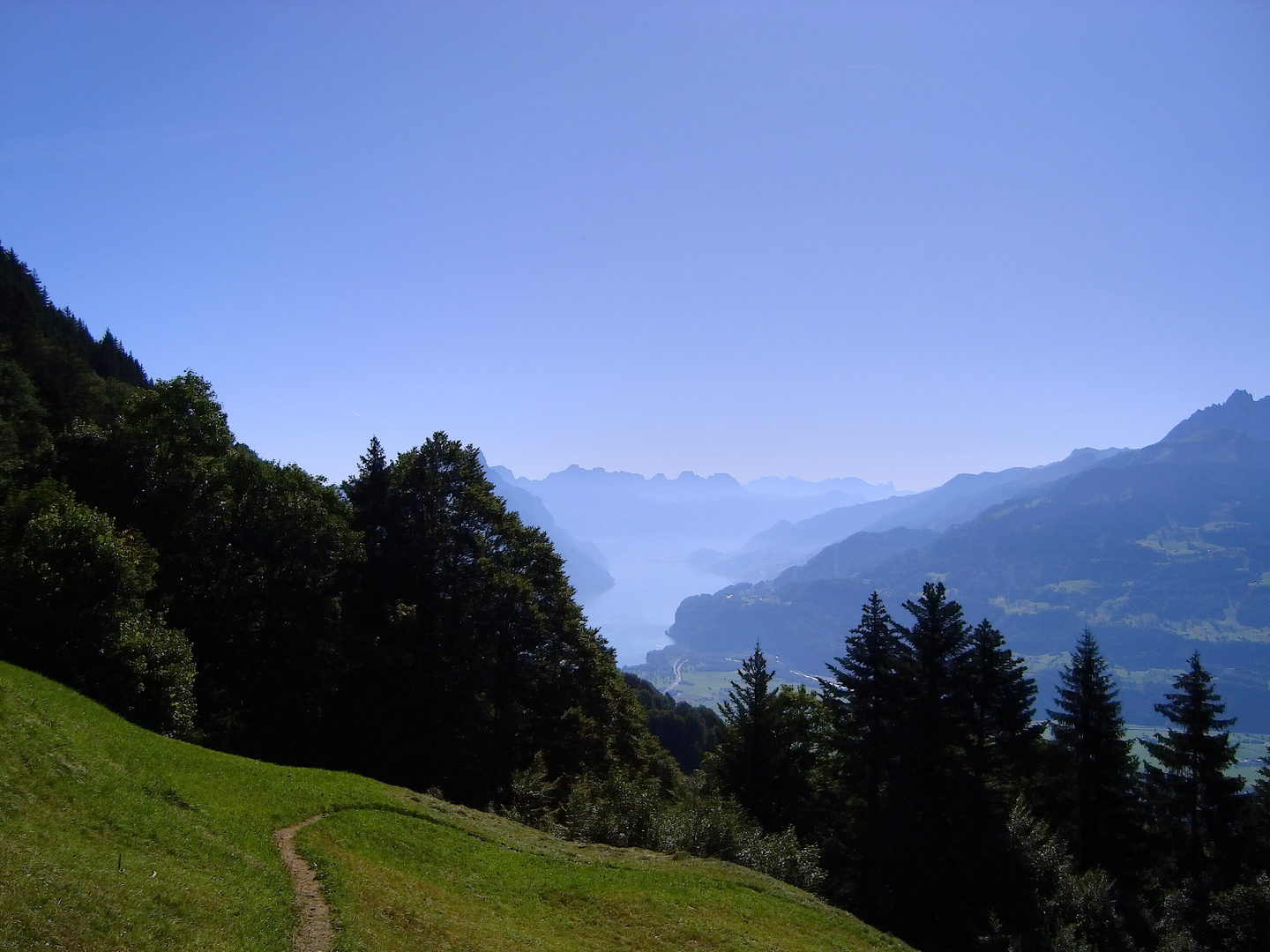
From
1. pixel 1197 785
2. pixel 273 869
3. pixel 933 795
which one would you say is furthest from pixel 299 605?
pixel 1197 785

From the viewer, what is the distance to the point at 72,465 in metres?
32.0

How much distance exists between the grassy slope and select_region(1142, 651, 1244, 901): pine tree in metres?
32.0

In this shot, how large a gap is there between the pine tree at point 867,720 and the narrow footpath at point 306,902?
98.5ft

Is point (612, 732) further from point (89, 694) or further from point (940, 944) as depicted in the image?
point (89, 694)

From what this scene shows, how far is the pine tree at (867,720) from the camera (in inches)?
1578

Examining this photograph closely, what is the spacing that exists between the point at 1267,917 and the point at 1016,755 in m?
13.6

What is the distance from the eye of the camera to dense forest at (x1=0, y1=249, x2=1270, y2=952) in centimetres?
2861

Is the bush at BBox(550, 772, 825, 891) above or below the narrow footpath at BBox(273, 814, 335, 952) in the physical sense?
below

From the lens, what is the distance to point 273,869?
636 inches

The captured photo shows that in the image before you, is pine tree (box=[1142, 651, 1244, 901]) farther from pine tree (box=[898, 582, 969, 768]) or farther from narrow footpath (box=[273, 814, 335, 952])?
narrow footpath (box=[273, 814, 335, 952])

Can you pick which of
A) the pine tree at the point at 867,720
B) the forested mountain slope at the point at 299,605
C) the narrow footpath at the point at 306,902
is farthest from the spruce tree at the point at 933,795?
the narrow footpath at the point at 306,902

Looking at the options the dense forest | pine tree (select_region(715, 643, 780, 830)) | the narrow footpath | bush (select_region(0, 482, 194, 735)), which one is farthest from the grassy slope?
pine tree (select_region(715, 643, 780, 830))

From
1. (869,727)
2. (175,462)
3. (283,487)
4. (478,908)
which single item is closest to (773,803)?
(869,727)

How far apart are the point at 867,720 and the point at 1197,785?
22.3m
